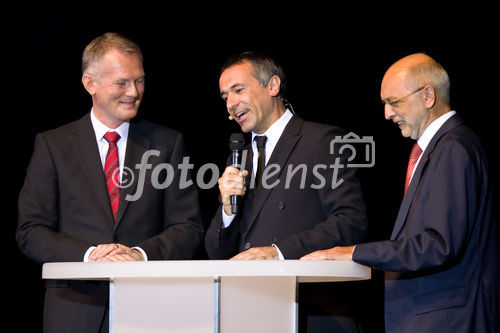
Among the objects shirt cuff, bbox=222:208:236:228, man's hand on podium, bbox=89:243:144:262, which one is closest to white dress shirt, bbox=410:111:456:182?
shirt cuff, bbox=222:208:236:228

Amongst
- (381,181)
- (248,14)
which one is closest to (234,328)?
(381,181)

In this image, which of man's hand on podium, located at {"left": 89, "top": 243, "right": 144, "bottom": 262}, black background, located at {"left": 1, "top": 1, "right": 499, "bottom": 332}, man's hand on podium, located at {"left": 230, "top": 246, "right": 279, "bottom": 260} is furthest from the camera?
black background, located at {"left": 1, "top": 1, "right": 499, "bottom": 332}

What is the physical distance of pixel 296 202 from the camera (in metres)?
3.25

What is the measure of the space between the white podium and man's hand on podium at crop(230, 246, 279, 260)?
0.23m

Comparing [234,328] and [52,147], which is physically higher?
[52,147]

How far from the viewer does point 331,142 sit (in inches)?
132

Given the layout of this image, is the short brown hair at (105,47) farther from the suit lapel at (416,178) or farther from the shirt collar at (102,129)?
the suit lapel at (416,178)

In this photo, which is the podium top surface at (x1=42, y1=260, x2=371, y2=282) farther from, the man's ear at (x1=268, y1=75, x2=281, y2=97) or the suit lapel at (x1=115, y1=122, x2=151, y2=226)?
the man's ear at (x1=268, y1=75, x2=281, y2=97)

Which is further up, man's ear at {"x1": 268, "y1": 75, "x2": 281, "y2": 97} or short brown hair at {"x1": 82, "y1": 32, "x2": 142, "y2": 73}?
short brown hair at {"x1": 82, "y1": 32, "x2": 142, "y2": 73}

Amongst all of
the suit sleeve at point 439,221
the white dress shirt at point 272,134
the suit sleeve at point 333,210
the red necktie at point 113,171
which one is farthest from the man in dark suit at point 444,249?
the red necktie at point 113,171

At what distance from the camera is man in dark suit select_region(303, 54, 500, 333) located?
2572 millimetres

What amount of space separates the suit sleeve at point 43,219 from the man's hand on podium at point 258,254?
0.65 metres

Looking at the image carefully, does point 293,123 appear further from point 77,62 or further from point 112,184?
point 77,62

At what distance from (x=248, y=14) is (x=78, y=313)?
2.23 meters
